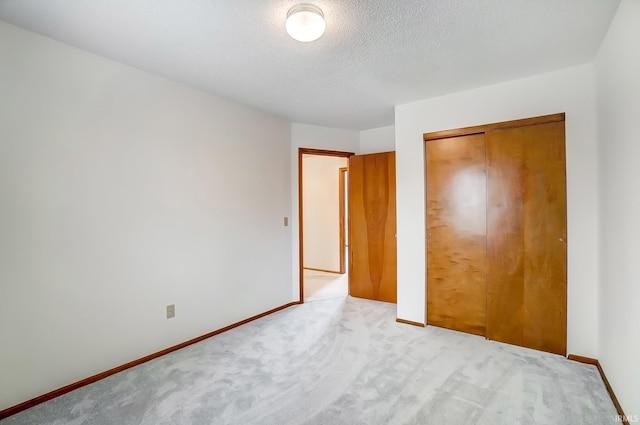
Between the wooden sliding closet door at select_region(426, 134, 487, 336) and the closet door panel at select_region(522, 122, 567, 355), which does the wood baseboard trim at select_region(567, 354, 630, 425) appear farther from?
the wooden sliding closet door at select_region(426, 134, 487, 336)

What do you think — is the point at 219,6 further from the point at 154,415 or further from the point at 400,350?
the point at 400,350

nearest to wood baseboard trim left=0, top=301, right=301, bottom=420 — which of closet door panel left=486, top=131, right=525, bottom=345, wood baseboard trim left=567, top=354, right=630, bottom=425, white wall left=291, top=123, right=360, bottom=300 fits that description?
white wall left=291, top=123, right=360, bottom=300

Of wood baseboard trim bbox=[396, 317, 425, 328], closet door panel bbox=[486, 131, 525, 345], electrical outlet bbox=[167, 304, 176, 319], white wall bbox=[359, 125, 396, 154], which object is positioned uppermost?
white wall bbox=[359, 125, 396, 154]

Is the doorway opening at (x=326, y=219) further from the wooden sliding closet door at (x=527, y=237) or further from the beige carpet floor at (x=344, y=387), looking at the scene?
the wooden sliding closet door at (x=527, y=237)

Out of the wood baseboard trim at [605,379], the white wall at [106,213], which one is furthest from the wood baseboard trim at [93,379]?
the wood baseboard trim at [605,379]

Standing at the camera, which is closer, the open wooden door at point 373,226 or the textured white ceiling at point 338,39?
the textured white ceiling at point 338,39

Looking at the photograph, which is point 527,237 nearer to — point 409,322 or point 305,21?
point 409,322

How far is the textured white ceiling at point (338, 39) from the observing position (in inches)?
66.0

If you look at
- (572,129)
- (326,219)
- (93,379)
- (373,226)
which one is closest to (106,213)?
(93,379)

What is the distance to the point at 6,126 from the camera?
1.84 metres

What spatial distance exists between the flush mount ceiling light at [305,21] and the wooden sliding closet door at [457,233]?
189 cm

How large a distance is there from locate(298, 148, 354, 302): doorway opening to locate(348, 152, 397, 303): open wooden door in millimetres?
1088

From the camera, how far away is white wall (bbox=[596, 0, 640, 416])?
61.2 inches

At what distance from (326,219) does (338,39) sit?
4125 millimetres
